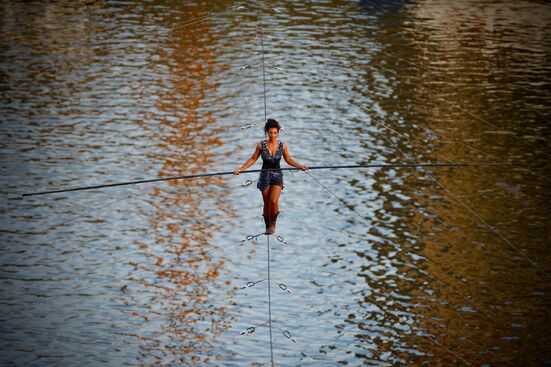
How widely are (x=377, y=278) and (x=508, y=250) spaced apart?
2.87 metres

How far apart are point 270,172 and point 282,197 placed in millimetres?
10853

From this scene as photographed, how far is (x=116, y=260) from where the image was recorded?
18016 mm

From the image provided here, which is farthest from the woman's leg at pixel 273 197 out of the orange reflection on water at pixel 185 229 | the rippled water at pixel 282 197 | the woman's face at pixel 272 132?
the orange reflection on water at pixel 185 229

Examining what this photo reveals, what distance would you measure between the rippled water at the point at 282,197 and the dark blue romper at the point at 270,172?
18.2 feet

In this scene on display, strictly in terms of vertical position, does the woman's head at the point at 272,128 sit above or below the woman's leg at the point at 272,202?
above

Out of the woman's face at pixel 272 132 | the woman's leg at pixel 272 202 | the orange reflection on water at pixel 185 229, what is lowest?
the orange reflection on water at pixel 185 229

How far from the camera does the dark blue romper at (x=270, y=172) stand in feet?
32.8

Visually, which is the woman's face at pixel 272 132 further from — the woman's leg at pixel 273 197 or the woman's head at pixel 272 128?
the woman's leg at pixel 273 197

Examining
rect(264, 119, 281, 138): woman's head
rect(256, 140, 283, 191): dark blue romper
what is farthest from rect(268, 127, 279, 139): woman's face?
rect(256, 140, 283, 191): dark blue romper

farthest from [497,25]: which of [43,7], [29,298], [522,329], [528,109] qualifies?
[29,298]

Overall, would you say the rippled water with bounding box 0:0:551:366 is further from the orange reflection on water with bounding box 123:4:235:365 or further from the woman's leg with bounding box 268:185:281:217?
the woman's leg with bounding box 268:185:281:217

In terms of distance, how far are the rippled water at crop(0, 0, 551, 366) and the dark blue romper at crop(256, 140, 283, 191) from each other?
5540 mm

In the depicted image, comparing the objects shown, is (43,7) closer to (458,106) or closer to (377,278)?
(458,106)

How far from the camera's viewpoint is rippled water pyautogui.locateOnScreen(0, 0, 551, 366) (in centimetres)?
1582
